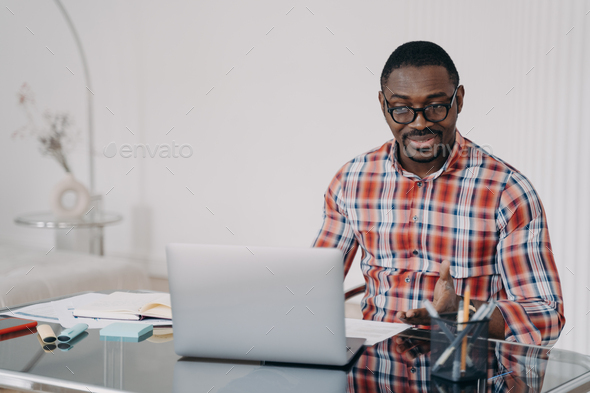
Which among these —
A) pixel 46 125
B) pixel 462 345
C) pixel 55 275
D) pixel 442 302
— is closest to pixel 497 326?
pixel 442 302

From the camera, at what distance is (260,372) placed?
928mm

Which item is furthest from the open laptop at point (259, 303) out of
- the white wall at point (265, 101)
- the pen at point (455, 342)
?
the white wall at point (265, 101)

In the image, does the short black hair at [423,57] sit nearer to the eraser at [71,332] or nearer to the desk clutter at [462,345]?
the desk clutter at [462,345]

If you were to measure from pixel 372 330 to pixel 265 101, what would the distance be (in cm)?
256

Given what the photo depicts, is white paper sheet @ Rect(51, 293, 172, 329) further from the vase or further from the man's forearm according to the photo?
the vase

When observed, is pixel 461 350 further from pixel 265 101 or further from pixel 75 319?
pixel 265 101

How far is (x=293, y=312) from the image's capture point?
0.94 meters

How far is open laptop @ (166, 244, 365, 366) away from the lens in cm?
93

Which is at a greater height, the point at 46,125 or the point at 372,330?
the point at 46,125

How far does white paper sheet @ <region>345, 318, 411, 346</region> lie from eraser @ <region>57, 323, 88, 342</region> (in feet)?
1.67

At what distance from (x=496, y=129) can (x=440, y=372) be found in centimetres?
208

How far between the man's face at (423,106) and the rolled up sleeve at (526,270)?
0.64 feet

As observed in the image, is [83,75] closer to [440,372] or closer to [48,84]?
[48,84]

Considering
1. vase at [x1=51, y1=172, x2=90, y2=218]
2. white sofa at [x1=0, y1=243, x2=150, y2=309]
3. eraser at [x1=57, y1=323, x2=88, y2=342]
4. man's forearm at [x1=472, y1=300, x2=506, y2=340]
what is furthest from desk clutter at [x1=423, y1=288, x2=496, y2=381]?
vase at [x1=51, y1=172, x2=90, y2=218]
